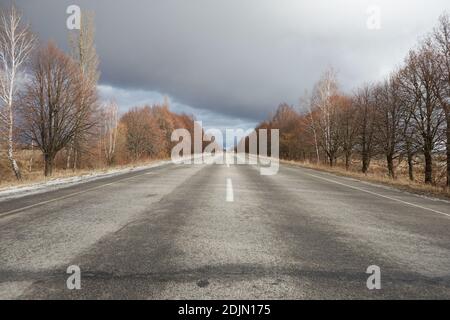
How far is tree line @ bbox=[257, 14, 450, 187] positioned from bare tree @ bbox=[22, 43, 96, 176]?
2499 centimetres

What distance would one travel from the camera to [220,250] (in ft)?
12.9

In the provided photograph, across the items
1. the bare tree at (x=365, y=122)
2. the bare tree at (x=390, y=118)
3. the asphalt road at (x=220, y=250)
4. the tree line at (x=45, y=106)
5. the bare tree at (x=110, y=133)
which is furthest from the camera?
the bare tree at (x=110, y=133)

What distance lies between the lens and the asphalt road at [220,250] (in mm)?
2838

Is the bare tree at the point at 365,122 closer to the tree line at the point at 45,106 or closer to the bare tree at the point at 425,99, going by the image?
the bare tree at the point at 425,99

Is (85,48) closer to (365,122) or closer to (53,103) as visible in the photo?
(53,103)

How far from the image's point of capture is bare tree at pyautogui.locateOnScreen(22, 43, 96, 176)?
18719 mm

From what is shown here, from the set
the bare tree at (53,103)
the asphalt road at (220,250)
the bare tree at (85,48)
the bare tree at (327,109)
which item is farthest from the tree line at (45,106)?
the bare tree at (327,109)

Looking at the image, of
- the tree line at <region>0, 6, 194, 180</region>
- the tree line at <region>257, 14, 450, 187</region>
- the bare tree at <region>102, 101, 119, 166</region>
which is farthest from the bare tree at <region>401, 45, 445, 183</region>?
the bare tree at <region>102, 101, 119, 166</region>

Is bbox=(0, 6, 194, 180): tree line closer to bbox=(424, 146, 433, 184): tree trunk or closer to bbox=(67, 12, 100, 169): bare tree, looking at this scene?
bbox=(67, 12, 100, 169): bare tree

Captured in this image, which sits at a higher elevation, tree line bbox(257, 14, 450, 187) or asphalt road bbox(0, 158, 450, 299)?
tree line bbox(257, 14, 450, 187)

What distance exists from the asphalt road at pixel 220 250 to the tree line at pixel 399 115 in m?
17.4

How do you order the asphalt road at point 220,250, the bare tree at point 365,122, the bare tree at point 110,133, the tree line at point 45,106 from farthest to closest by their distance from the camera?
the bare tree at point 110,133
the bare tree at point 365,122
the tree line at point 45,106
the asphalt road at point 220,250
